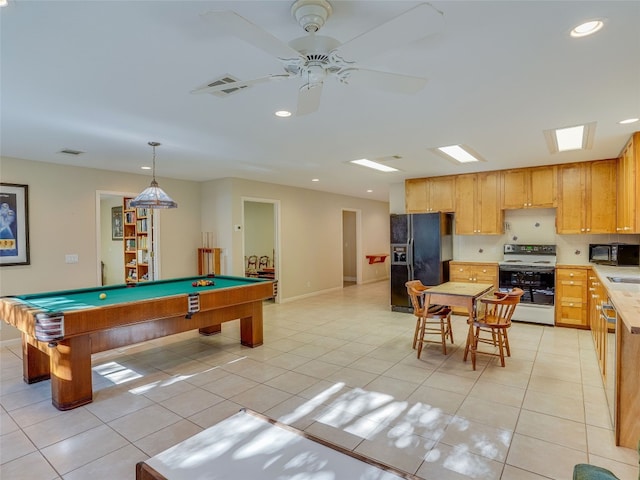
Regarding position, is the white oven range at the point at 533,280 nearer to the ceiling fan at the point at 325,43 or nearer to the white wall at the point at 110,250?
the ceiling fan at the point at 325,43

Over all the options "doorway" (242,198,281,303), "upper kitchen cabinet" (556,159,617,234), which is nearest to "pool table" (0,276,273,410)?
"doorway" (242,198,281,303)

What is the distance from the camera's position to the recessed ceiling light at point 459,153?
4574 millimetres

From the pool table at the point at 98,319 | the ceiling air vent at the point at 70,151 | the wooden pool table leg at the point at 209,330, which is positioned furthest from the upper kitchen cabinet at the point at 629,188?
the ceiling air vent at the point at 70,151

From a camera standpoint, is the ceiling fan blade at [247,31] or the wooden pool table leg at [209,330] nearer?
the ceiling fan blade at [247,31]

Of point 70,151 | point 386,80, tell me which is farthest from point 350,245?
point 386,80

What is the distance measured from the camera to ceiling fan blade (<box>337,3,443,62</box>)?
1.41 m

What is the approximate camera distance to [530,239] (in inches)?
237

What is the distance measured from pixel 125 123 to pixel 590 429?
15.4 ft

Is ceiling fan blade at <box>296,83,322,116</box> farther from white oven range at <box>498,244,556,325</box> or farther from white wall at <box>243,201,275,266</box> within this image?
white wall at <box>243,201,275,266</box>

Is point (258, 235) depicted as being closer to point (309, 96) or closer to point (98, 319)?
point (98, 319)

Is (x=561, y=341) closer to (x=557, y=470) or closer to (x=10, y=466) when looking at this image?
(x=557, y=470)

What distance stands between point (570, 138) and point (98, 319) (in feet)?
17.3

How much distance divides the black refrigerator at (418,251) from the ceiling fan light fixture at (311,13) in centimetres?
498

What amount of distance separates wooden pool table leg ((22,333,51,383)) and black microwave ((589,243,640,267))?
707cm
